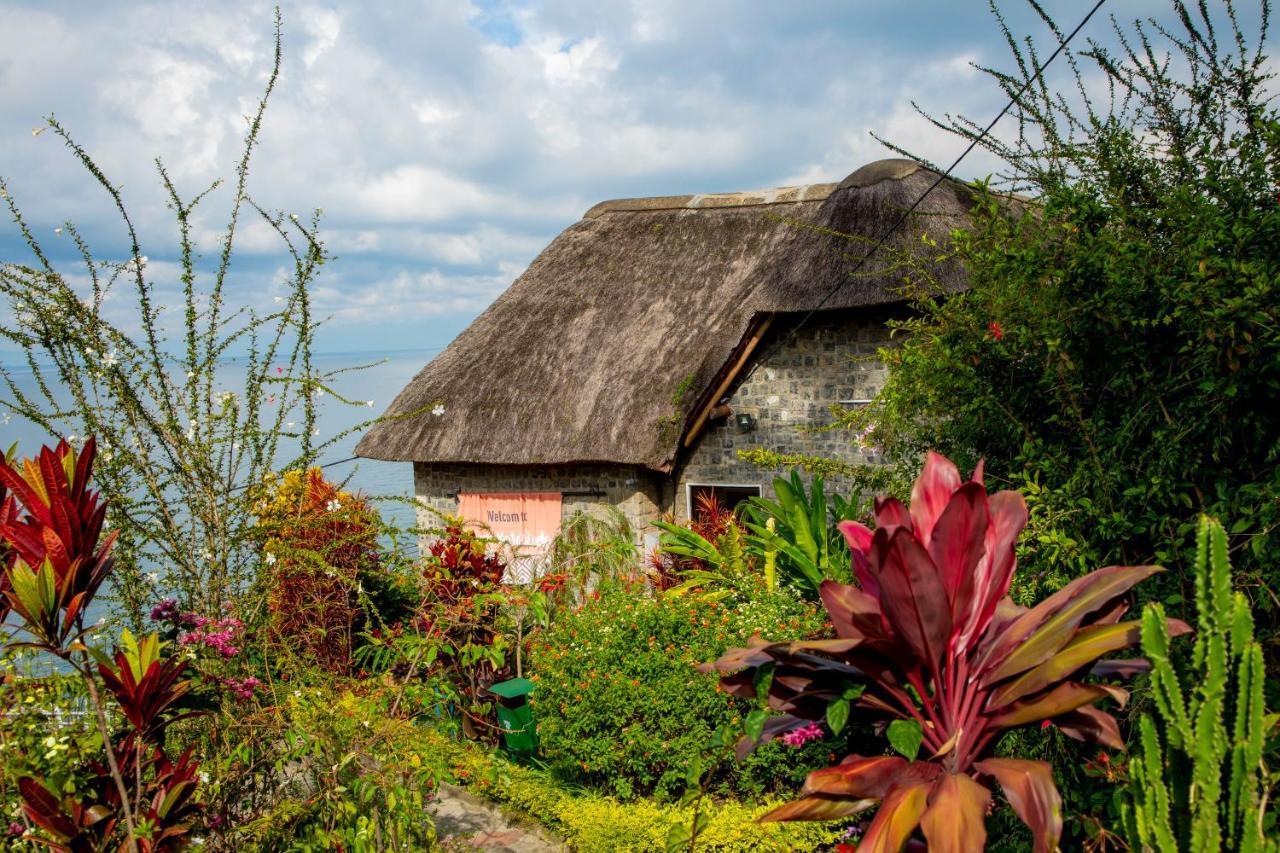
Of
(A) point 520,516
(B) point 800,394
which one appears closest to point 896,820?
(B) point 800,394

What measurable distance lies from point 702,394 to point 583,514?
2012mm

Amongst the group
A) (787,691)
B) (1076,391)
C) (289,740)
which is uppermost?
(1076,391)

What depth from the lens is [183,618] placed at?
3469 millimetres

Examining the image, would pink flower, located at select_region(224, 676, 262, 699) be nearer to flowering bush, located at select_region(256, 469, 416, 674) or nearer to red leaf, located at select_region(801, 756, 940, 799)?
flowering bush, located at select_region(256, 469, 416, 674)

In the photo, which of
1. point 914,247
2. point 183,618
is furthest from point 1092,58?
point 914,247

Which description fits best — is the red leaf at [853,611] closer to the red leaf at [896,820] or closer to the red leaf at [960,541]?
the red leaf at [960,541]

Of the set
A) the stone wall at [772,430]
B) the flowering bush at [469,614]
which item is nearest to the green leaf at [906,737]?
the flowering bush at [469,614]

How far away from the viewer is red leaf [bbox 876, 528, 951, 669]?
187 centimetres

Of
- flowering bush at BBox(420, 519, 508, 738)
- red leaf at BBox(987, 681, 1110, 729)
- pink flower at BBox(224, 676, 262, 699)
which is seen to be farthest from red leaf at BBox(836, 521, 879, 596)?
flowering bush at BBox(420, 519, 508, 738)

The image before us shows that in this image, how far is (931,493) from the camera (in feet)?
7.08

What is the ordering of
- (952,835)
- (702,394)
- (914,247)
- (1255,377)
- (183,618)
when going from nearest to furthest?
(952,835)
(1255,377)
(183,618)
(914,247)
(702,394)

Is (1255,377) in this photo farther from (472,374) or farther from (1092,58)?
(472,374)

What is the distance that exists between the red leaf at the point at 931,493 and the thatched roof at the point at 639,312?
245 inches

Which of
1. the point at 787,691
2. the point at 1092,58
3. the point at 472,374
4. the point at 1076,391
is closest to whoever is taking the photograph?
the point at 787,691
